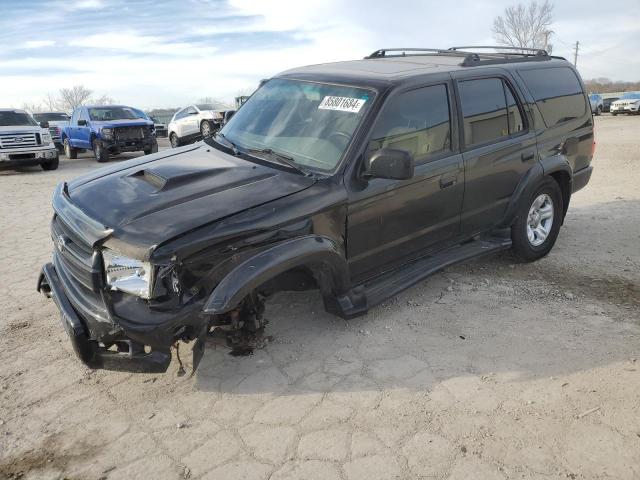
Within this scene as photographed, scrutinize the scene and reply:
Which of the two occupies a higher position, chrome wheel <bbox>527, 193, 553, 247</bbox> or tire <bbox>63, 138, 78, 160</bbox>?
chrome wheel <bbox>527, 193, 553, 247</bbox>

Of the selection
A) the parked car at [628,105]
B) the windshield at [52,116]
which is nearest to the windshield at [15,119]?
the windshield at [52,116]

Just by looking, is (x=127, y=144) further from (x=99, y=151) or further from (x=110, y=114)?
(x=110, y=114)

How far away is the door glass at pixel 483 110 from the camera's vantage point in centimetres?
422

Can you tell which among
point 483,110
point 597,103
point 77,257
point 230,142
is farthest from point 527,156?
point 597,103

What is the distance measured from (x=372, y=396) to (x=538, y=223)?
119 inches

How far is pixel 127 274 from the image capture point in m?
2.82

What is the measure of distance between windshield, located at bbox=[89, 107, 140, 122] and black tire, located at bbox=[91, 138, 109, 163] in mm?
782

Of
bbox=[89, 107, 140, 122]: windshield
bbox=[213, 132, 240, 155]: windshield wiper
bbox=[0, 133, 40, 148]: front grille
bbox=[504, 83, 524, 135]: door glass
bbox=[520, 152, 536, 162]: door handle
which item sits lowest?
bbox=[0, 133, 40, 148]: front grille

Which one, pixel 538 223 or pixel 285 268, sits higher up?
pixel 285 268

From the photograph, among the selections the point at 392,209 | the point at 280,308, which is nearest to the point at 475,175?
the point at 392,209

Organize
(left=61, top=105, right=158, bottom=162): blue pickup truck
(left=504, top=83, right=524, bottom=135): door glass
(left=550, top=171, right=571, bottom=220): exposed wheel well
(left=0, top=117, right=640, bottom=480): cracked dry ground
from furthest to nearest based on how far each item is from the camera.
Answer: (left=61, top=105, right=158, bottom=162): blue pickup truck → (left=550, top=171, right=571, bottom=220): exposed wheel well → (left=504, top=83, right=524, bottom=135): door glass → (left=0, top=117, right=640, bottom=480): cracked dry ground

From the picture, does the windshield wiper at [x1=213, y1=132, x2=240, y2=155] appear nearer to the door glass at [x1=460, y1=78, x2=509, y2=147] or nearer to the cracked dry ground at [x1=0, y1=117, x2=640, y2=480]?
the cracked dry ground at [x1=0, y1=117, x2=640, y2=480]

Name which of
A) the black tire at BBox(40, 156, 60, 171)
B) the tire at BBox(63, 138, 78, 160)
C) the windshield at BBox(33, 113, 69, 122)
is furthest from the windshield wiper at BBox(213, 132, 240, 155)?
the windshield at BBox(33, 113, 69, 122)

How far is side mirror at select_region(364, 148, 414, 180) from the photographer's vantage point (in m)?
3.21
